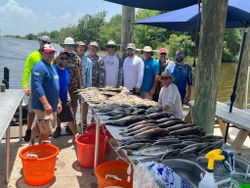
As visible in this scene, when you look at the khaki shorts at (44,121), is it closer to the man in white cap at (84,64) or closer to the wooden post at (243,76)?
the man in white cap at (84,64)

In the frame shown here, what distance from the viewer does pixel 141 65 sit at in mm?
6352

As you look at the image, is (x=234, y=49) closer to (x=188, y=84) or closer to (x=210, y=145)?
A: (x=188, y=84)

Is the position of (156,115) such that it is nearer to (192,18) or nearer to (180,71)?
(180,71)

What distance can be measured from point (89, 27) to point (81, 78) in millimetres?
89489

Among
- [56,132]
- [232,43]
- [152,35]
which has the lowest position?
[56,132]

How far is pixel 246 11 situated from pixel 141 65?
2.54 meters

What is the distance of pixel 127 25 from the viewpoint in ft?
24.1

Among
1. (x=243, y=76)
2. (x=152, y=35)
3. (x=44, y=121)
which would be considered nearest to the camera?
(x=44, y=121)

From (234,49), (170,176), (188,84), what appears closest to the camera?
(170,176)

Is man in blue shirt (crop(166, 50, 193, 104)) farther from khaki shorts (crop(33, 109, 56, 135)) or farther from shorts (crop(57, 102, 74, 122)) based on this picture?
khaki shorts (crop(33, 109, 56, 135))

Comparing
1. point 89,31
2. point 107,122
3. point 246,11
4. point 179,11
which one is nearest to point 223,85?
point 179,11

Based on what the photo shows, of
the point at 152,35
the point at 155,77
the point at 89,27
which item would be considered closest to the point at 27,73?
the point at 155,77

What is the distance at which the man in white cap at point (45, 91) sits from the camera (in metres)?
4.23

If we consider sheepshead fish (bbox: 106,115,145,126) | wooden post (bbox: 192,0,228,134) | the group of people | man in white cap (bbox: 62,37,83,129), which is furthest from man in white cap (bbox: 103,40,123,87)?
wooden post (bbox: 192,0,228,134)
